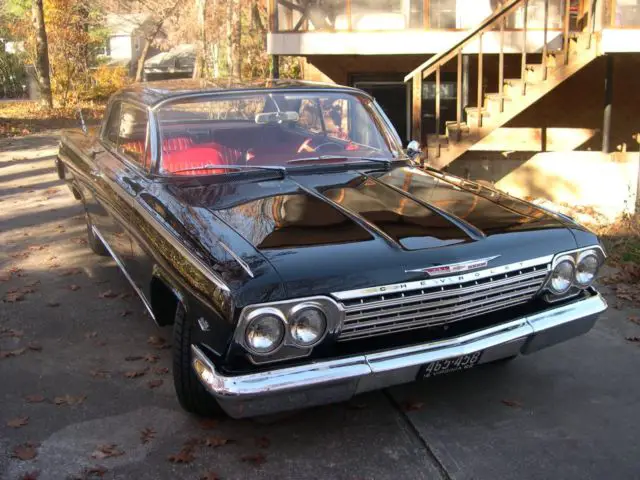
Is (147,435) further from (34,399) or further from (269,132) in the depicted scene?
(269,132)

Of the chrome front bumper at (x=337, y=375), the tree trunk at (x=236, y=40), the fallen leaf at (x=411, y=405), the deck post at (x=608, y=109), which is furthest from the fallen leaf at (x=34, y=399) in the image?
the tree trunk at (x=236, y=40)

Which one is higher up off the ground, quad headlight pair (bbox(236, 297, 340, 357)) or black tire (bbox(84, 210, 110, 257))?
quad headlight pair (bbox(236, 297, 340, 357))

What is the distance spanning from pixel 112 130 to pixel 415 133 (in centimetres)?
447

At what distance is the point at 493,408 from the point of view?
13.0ft

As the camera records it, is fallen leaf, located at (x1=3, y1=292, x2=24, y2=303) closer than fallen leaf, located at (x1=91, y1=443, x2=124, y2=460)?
No

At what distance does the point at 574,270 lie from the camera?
375 cm

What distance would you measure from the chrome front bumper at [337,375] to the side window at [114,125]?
111 inches

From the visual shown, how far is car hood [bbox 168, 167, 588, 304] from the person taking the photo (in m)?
3.20

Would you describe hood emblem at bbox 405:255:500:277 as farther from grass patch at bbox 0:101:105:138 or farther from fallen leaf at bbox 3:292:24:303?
grass patch at bbox 0:101:105:138

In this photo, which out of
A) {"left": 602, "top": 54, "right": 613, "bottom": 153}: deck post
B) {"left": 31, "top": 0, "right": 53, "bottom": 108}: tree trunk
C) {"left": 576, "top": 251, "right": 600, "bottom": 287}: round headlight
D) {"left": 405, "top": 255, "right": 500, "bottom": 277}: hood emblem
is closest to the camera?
{"left": 405, "top": 255, "right": 500, "bottom": 277}: hood emblem

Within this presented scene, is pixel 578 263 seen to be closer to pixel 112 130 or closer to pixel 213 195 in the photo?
pixel 213 195

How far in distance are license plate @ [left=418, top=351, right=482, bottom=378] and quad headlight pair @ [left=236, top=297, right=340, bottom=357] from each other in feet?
1.69

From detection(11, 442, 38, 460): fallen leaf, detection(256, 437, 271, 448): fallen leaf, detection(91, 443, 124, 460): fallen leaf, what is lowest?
detection(256, 437, 271, 448): fallen leaf

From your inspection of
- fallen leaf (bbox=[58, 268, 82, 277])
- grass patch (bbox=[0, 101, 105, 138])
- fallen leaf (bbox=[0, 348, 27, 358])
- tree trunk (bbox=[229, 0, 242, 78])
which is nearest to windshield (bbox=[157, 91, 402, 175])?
fallen leaf (bbox=[0, 348, 27, 358])
